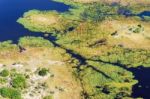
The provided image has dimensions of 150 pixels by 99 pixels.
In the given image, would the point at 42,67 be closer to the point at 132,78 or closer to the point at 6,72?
the point at 6,72

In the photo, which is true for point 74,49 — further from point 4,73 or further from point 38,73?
point 4,73

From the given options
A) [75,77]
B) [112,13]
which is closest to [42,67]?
[75,77]

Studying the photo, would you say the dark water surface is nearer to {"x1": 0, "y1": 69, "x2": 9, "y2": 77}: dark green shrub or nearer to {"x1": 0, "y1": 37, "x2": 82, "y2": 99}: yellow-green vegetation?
{"x1": 0, "y1": 37, "x2": 82, "y2": 99}: yellow-green vegetation

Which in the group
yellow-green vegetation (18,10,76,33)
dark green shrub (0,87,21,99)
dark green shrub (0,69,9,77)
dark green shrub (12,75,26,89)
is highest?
yellow-green vegetation (18,10,76,33)

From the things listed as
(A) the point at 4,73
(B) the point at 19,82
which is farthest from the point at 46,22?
(B) the point at 19,82

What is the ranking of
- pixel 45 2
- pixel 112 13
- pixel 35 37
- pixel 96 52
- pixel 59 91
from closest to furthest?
pixel 59 91
pixel 96 52
pixel 35 37
pixel 112 13
pixel 45 2

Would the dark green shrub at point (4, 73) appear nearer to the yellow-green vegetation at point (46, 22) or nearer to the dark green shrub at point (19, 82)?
the dark green shrub at point (19, 82)

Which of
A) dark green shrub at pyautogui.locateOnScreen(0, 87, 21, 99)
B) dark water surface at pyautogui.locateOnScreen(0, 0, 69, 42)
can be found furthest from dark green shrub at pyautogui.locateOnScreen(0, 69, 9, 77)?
dark water surface at pyautogui.locateOnScreen(0, 0, 69, 42)
